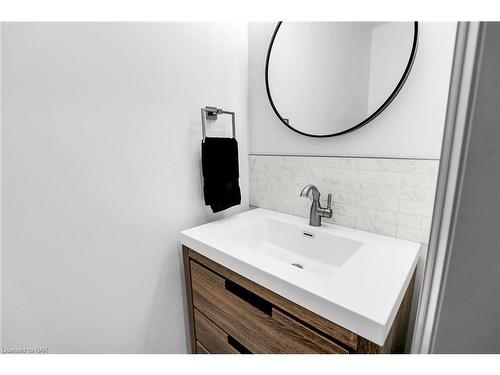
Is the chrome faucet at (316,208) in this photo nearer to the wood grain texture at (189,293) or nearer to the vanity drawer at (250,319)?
the vanity drawer at (250,319)

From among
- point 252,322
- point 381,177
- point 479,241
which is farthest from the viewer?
point 381,177

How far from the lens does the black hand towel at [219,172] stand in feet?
3.05

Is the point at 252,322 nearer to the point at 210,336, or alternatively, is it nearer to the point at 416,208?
the point at 210,336

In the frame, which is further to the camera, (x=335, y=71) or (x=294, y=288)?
(x=335, y=71)

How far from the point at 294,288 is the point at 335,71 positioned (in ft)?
2.74

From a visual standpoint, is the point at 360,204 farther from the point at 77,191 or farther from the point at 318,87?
the point at 77,191

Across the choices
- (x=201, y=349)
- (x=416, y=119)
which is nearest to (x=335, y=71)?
(x=416, y=119)

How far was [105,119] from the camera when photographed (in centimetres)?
73

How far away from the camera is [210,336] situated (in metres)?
0.86

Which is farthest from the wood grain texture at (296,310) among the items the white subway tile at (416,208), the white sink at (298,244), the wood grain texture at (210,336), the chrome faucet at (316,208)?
the white subway tile at (416,208)

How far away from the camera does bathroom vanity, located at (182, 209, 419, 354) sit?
482 mm

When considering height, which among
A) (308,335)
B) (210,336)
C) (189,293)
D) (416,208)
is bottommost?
(210,336)


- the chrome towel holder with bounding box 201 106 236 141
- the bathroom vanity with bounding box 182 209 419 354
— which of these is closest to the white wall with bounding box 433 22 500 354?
the bathroom vanity with bounding box 182 209 419 354

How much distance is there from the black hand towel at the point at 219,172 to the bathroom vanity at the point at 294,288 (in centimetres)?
11
